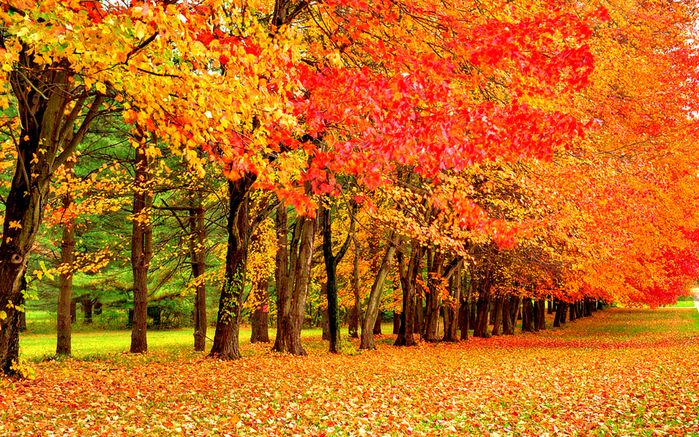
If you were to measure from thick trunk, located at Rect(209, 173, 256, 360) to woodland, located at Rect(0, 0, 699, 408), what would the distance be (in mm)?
53

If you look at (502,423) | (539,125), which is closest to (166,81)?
(539,125)

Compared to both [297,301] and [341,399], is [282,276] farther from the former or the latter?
[341,399]


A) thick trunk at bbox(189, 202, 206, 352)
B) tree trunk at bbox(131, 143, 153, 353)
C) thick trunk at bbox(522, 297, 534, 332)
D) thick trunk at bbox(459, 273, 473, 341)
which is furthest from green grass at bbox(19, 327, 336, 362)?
thick trunk at bbox(522, 297, 534, 332)

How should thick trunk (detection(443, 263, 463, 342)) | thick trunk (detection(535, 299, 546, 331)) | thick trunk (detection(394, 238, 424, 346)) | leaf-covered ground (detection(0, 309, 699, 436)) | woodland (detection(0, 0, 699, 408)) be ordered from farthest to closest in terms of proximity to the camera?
thick trunk (detection(535, 299, 546, 331)) → thick trunk (detection(443, 263, 463, 342)) → thick trunk (detection(394, 238, 424, 346)) → leaf-covered ground (detection(0, 309, 699, 436)) → woodland (detection(0, 0, 699, 408))

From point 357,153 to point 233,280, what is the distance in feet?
21.2

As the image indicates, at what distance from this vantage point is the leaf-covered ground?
682 centimetres

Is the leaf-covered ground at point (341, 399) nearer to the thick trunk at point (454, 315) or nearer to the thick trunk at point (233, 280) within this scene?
the thick trunk at point (233, 280)

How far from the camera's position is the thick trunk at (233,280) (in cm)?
1288

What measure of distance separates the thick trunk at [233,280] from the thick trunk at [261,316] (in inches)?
293

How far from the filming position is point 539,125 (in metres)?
9.06

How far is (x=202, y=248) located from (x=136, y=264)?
2384mm

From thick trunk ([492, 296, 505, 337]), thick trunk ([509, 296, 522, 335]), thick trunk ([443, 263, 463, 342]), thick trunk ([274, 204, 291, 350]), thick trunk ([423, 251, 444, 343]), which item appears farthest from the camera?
thick trunk ([509, 296, 522, 335])

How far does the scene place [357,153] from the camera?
26.0 ft

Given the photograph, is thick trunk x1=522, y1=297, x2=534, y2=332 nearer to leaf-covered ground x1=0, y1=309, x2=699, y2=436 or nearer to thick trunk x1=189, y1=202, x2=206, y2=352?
leaf-covered ground x1=0, y1=309, x2=699, y2=436
